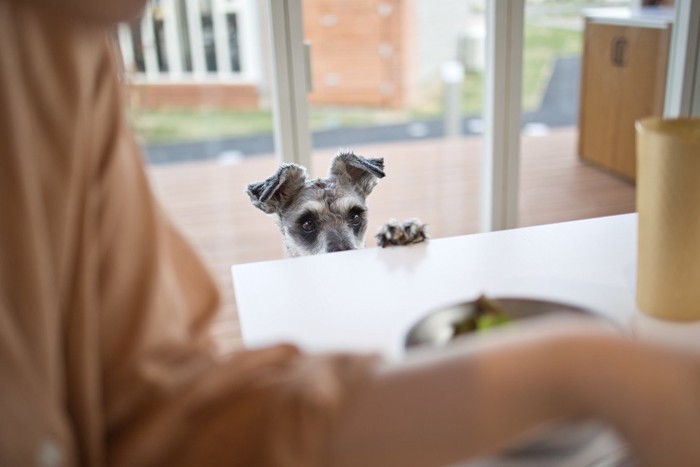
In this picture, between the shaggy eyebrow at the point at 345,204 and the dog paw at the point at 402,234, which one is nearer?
the dog paw at the point at 402,234

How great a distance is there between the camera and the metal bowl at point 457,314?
30.4 inches

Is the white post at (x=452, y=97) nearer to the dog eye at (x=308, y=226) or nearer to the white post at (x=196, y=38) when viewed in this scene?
the white post at (x=196, y=38)

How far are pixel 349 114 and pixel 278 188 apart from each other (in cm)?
224

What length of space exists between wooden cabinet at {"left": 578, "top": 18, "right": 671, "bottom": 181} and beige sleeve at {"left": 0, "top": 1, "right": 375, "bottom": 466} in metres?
3.37

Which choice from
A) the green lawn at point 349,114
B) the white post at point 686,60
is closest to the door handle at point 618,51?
the green lawn at point 349,114

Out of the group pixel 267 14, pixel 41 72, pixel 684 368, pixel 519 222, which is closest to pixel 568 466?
pixel 684 368

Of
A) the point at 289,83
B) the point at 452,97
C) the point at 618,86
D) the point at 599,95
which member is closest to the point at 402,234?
the point at 289,83

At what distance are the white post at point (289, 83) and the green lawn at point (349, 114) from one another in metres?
0.42

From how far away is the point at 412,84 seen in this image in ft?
12.2

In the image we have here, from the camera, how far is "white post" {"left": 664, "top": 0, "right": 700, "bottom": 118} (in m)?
3.11

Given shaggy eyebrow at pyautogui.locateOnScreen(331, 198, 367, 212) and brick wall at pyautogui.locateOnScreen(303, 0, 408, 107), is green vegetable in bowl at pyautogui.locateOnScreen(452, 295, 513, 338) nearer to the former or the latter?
shaggy eyebrow at pyautogui.locateOnScreen(331, 198, 367, 212)

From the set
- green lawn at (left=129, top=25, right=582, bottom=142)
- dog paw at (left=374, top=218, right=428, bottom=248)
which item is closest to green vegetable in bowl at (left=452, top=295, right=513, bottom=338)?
dog paw at (left=374, top=218, right=428, bottom=248)

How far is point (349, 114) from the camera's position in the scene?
12.8 ft

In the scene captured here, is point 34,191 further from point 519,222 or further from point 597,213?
point 597,213
